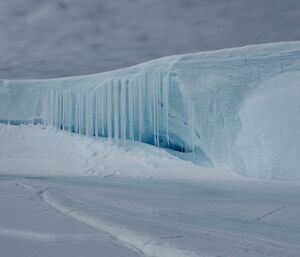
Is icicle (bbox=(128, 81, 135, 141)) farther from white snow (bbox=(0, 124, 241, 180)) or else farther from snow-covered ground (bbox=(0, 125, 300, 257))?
snow-covered ground (bbox=(0, 125, 300, 257))

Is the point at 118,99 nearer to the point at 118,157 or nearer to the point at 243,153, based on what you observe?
the point at 118,157

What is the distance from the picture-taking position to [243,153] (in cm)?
1140

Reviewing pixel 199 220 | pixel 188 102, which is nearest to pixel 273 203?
pixel 199 220

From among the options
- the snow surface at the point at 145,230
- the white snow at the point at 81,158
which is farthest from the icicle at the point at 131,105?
the snow surface at the point at 145,230

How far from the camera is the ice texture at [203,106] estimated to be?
10.9 metres

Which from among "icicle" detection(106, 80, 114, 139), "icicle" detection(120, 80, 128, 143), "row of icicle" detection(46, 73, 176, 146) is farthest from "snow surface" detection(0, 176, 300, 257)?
"icicle" detection(106, 80, 114, 139)

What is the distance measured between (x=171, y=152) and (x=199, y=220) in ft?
37.8

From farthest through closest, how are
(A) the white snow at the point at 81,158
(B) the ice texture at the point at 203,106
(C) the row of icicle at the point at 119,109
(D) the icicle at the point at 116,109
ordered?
(D) the icicle at the point at 116,109, (C) the row of icicle at the point at 119,109, (A) the white snow at the point at 81,158, (B) the ice texture at the point at 203,106

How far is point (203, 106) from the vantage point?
13445mm

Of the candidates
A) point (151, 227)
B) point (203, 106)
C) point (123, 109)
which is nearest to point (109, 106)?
point (123, 109)

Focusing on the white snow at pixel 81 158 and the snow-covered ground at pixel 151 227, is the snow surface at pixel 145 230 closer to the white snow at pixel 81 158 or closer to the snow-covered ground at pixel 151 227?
the snow-covered ground at pixel 151 227

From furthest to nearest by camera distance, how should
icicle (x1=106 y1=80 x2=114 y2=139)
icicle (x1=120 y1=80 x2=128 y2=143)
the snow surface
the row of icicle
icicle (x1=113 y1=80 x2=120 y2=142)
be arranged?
icicle (x1=106 y1=80 x2=114 y2=139), icicle (x1=113 y1=80 x2=120 y2=142), icicle (x1=120 y1=80 x2=128 y2=143), the row of icicle, the snow surface

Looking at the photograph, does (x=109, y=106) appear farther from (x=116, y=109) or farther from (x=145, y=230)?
(x=145, y=230)

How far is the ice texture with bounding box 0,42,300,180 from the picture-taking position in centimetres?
1095
